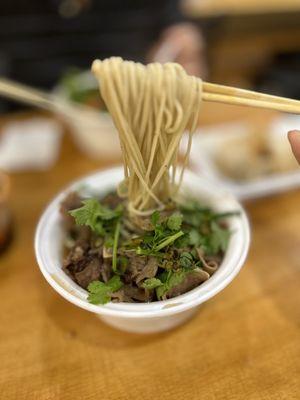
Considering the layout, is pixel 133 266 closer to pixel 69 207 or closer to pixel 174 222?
pixel 174 222

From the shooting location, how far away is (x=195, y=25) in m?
2.29

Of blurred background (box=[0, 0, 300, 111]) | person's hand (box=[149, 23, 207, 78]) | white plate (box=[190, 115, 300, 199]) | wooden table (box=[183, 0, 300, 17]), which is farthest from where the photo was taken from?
wooden table (box=[183, 0, 300, 17])

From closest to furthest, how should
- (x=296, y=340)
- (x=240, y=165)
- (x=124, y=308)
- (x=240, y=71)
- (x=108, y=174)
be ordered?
1. (x=124, y=308)
2. (x=296, y=340)
3. (x=108, y=174)
4. (x=240, y=165)
5. (x=240, y=71)

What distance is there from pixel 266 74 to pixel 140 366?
7.42 ft

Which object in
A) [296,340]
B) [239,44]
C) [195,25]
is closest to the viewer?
[296,340]

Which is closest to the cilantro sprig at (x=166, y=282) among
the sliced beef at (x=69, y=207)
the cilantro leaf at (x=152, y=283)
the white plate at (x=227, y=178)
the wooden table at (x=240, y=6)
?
the cilantro leaf at (x=152, y=283)

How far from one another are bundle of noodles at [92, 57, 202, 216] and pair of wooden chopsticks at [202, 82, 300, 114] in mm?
30

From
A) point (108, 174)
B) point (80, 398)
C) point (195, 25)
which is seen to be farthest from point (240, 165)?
point (195, 25)

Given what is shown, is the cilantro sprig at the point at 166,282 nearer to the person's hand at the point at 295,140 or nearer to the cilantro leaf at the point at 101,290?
the cilantro leaf at the point at 101,290

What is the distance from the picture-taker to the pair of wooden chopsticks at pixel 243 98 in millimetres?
684

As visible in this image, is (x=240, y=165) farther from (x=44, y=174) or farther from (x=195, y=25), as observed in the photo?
(x=195, y=25)

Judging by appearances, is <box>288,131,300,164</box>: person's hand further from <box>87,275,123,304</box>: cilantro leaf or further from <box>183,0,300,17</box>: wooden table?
<box>183,0,300,17</box>: wooden table

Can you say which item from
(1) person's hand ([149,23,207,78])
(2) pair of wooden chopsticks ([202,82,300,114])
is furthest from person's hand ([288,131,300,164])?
(1) person's hand ([149,23,207,78])

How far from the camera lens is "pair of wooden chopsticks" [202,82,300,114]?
2.24ft
